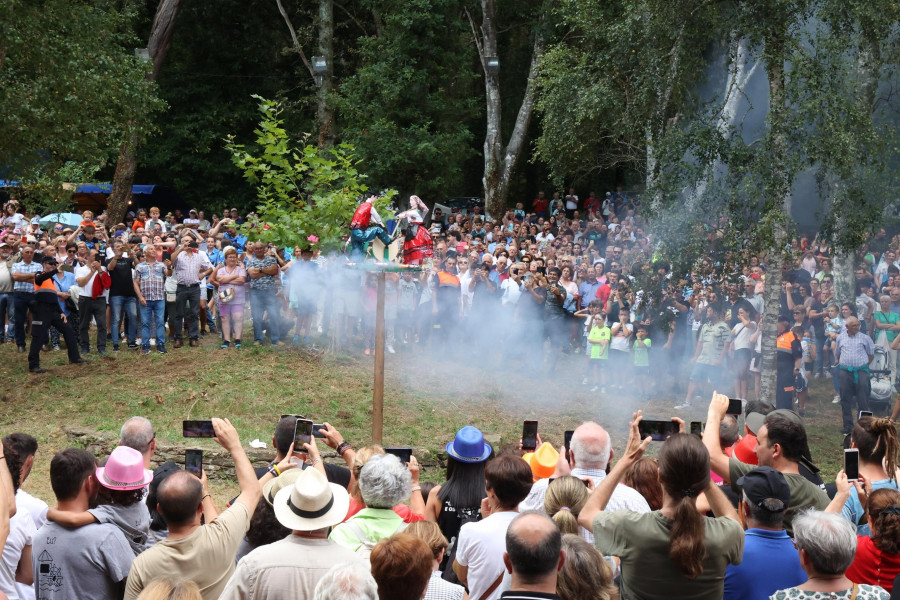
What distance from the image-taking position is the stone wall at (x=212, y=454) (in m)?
10.5

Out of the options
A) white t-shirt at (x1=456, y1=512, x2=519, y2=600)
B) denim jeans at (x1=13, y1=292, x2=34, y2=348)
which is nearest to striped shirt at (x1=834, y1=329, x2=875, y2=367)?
white t-shirt at (x1=456, y1=512, x2=519, y2=600)


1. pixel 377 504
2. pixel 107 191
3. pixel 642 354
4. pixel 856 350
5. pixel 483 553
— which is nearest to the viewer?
pixel 483 553

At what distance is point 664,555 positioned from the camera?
385 cm

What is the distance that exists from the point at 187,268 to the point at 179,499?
10980mm

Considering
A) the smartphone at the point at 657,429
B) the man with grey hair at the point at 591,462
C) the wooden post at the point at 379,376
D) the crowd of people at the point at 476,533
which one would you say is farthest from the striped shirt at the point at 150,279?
the smartphone at the point at 657,429

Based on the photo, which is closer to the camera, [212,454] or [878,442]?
[878,442]

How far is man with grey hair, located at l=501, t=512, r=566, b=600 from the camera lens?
333 centimetres

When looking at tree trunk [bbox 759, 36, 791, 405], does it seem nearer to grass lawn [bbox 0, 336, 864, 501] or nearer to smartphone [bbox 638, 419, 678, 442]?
grass lawn [bbox 0, 336, 864, 501]

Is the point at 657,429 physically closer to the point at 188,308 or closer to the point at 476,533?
the point at 476,533

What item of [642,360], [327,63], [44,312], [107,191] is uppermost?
[327,63]

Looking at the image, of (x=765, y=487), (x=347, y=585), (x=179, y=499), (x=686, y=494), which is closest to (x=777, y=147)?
(x=765, y=487)

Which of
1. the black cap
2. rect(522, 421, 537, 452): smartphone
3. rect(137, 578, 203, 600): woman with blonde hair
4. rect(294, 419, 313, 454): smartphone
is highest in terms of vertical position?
the black cap

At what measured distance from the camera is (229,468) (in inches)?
420

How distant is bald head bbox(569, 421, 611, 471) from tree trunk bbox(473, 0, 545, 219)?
69.4 feet
